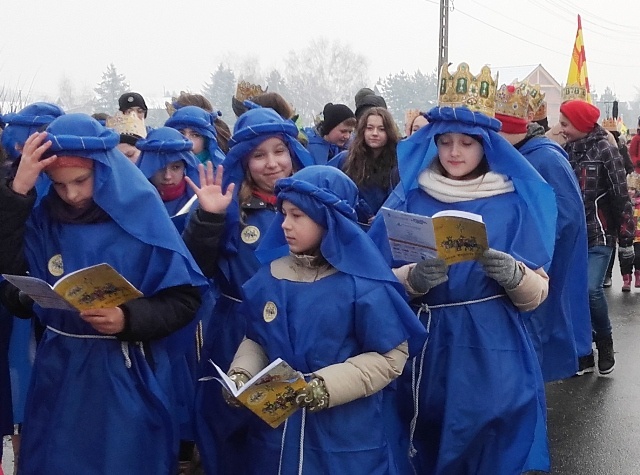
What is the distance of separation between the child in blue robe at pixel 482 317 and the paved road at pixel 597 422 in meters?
1.47

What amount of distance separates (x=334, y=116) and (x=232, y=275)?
3.70m

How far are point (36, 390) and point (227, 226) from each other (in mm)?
1147

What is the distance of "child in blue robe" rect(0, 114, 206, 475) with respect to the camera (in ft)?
9.08

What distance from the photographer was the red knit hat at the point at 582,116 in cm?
620

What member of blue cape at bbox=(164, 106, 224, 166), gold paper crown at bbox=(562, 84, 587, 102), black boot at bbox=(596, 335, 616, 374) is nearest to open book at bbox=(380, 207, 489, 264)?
blue cape at bbox=(164, 106, 224, 166)

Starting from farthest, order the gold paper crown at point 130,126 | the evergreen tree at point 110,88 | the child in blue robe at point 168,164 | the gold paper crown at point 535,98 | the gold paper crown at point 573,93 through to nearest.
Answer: the evergreen tree at point 110,88 < the gold paper crown at point 573,93 < the gold paper crown at point 130,126 < the gold paper crown at point 535,98 < the child in blue robe at point 168,164

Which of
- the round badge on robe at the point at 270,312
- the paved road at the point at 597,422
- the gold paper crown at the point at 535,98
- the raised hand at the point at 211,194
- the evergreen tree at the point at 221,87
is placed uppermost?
the evergreen tree at the point at 221,87

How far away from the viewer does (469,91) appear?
3627 mm

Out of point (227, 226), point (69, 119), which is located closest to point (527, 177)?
point (227, 226)

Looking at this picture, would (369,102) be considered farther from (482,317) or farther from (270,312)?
(270,312)

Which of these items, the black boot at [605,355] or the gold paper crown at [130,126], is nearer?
the gold paper crown at [130,126]

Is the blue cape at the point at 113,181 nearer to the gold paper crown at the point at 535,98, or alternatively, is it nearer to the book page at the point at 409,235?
the book page at the point at 409,235

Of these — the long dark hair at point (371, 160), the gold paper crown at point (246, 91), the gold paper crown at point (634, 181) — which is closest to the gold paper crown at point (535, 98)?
the long dark hair at point (371, 160)

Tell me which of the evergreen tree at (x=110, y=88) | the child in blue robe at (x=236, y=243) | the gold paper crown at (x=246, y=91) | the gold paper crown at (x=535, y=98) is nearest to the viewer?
the child in blue robe at (x=236, y=243)
